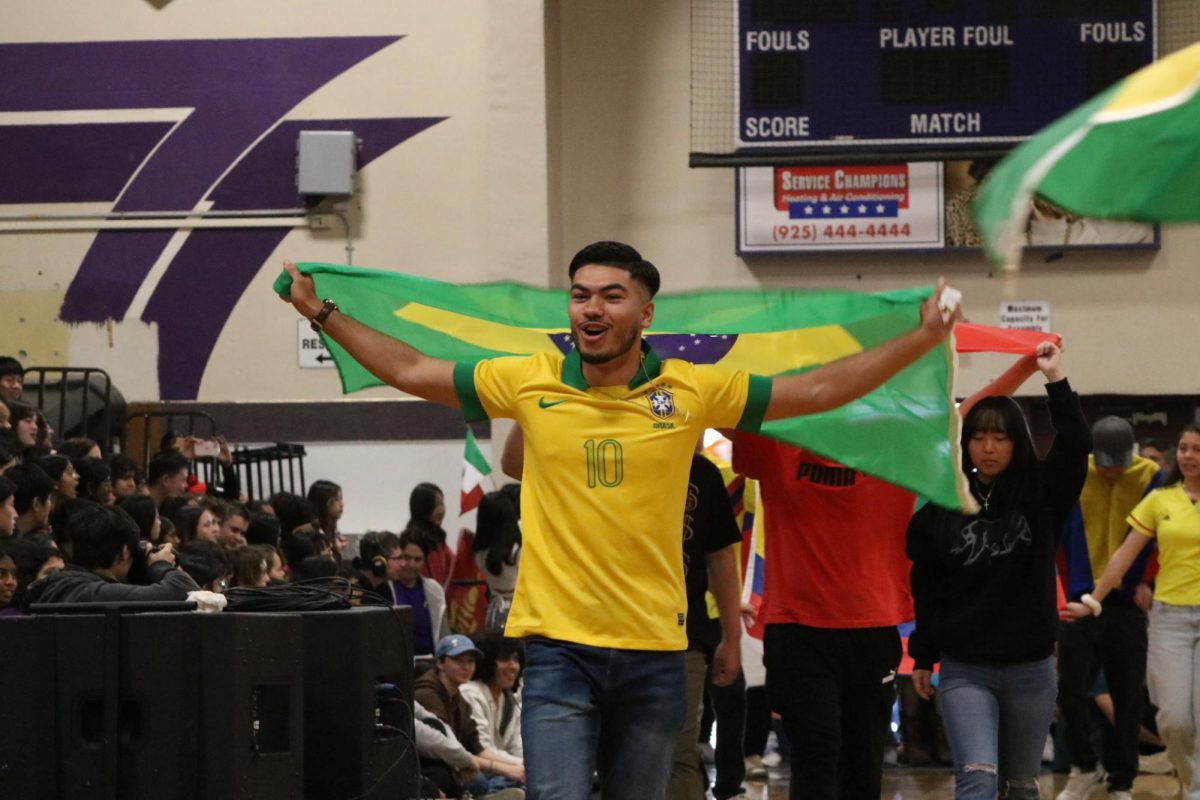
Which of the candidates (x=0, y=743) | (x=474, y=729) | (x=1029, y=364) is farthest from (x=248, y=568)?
(x=1029, y=364)

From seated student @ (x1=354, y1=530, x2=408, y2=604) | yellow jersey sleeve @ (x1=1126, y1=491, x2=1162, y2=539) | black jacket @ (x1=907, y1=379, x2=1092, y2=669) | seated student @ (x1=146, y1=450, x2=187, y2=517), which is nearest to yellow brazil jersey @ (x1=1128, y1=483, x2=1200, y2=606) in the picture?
yellow jersey sleeve @ (x1=1126, y1=491, x2=1162, y2=539)

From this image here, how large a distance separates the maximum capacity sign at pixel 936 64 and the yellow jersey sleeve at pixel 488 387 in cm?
926

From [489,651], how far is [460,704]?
319 millimetres

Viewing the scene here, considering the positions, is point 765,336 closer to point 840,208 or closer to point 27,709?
point 27,709

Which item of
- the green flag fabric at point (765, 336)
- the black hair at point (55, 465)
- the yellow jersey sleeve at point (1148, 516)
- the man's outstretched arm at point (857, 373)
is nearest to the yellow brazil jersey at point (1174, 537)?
the yellow jersey sleeve at point (1148, 516)

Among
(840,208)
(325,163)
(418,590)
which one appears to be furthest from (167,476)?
(840,208)

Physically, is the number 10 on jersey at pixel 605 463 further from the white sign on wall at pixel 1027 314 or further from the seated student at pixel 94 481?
the white sign on wall at pixel 1027 314

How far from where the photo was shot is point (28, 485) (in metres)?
9.15

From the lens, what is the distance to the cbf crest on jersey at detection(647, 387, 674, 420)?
4648 mm

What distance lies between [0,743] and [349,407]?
33.9 feet

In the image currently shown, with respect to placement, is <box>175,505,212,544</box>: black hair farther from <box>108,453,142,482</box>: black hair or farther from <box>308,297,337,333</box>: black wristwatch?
<box>308,297,337,333</box>: black wristwatch

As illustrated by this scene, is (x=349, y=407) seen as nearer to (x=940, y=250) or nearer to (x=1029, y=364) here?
(x=940, y=250)

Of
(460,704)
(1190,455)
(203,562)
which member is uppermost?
(1190,455)

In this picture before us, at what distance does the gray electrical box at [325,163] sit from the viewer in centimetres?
1549
